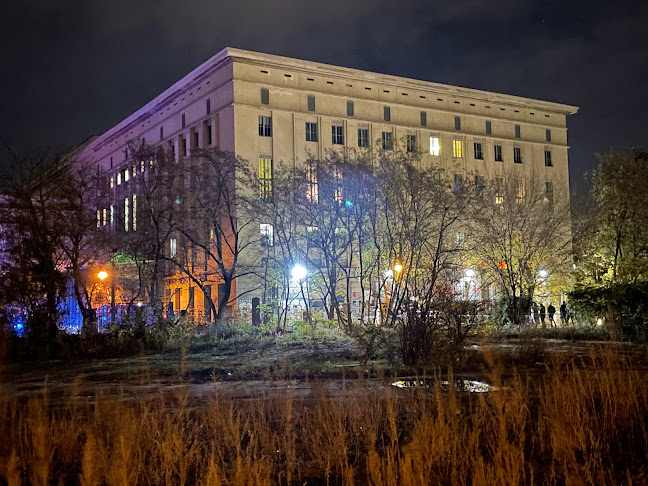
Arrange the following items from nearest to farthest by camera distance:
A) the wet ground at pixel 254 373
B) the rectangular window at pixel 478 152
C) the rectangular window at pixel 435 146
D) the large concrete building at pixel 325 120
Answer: the wet ground at pixel 254 373, the large concrete building at pixel 325 120, the rectangular window at pixel 435 146, the rectangular window at pixel 478 152

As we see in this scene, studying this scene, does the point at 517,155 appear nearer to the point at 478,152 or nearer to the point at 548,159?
the point at 548,159

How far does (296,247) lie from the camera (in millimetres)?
32938

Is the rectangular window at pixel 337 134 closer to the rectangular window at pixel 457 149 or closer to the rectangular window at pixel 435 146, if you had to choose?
the rectangular window at pixel 435 146

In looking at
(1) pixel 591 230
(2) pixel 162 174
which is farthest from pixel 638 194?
(2) pixel 162 174

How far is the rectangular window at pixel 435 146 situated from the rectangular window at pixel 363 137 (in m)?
6.81

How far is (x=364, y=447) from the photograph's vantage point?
7230mm

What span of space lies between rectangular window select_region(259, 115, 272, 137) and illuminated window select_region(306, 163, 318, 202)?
1804 centimetres

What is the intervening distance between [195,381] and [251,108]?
41.0 meters

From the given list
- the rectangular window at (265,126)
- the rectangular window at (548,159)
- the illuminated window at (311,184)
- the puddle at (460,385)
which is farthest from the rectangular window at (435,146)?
the puddle at (460,385)

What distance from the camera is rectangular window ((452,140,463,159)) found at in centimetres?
6401

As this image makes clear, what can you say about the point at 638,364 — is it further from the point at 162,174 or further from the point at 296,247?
the point at 162,174

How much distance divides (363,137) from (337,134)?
2458mm

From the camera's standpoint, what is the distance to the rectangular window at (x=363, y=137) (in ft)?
193

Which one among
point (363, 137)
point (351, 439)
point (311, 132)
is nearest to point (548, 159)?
point (363, 137)
